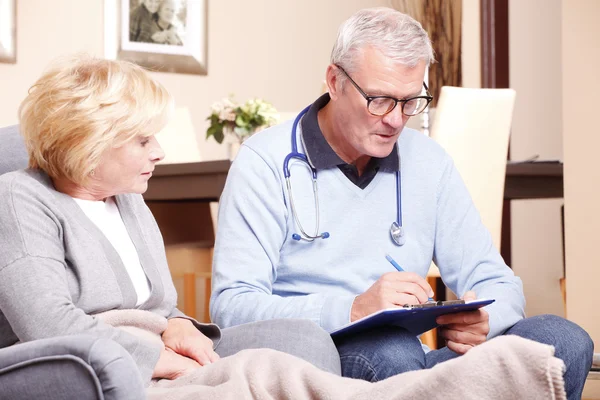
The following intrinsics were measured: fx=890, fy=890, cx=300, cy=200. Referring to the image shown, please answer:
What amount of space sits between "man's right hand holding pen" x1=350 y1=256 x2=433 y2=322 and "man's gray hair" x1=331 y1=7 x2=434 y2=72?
44 cm

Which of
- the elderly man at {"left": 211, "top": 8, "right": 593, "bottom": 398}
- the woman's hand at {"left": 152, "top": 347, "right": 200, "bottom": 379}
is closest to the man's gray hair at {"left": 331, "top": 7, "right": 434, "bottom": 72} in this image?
the elderly man at {"left": 211, "top": 8, "right": 593, "bottom": 398}

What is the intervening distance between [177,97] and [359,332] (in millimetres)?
3650

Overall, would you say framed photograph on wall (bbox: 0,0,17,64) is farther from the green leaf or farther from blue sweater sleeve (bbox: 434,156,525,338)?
blue sweater sleeve (bbox: 434,156,525,338)

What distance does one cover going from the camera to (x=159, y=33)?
493cm

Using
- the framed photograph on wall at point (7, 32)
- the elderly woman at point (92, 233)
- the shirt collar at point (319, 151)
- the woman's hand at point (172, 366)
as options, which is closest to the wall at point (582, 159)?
the shirt collar at point (319, 151)

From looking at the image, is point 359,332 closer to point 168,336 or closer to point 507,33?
point 168,336

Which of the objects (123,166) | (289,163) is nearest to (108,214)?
(123,166)

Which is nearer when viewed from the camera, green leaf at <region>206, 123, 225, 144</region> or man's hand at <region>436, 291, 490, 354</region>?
man's hand at <region>436, 291, 490, 354</region>

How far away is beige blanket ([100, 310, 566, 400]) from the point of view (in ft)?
3.25

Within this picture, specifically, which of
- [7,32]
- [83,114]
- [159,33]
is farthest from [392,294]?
[159,33]

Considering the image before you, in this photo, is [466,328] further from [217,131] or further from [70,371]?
[217,131]

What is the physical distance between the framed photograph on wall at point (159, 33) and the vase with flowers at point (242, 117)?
52.9 inches

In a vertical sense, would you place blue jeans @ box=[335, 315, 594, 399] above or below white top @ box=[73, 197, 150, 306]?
below

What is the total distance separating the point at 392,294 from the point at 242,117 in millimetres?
2172
